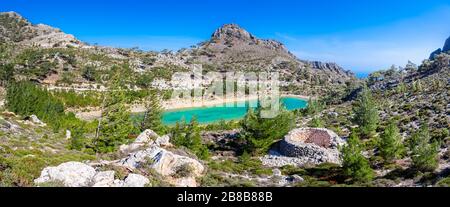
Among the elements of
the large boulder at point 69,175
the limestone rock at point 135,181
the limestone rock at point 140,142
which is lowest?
the limestone rock at point 140,142

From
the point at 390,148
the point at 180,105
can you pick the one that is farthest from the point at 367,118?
the point at 180,105

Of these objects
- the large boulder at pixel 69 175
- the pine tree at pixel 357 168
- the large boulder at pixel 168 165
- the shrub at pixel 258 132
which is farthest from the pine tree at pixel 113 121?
the pine tree at pixel 357 168

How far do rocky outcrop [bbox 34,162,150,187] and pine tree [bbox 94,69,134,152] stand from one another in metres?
24.0

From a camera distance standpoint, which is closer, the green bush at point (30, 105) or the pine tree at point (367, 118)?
the pine tree at point (367, 118)

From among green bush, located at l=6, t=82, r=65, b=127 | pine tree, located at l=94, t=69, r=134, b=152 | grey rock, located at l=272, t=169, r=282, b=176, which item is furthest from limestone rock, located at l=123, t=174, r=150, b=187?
green bush, located at l=6, t=82, r=65, b=127

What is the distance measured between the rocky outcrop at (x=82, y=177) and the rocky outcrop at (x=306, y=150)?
24492mm

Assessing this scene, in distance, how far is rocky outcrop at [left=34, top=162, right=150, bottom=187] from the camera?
19.2 m

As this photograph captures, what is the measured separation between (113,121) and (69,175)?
85.7 feet

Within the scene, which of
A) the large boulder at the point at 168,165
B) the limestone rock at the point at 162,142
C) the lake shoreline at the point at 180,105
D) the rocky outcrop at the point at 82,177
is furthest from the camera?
the lake shoreline at the point at 180,105

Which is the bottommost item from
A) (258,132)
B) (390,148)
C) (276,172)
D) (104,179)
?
(276,172)

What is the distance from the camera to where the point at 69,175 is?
773 inches

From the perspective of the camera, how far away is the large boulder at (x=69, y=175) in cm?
1911

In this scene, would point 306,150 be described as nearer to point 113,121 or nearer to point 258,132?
point 258,132

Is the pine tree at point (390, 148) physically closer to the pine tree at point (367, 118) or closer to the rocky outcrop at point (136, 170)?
the pine tree at point (367, 118)
